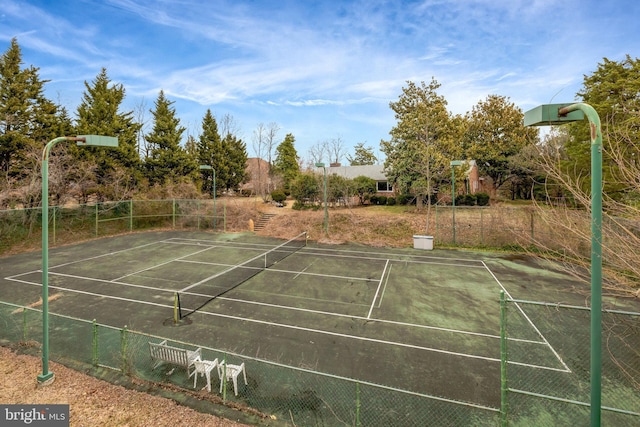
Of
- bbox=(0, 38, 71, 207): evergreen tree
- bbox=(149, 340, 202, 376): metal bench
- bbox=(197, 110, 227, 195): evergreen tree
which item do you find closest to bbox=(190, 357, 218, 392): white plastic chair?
bbox=(149, 340, 202, 376): metal bench

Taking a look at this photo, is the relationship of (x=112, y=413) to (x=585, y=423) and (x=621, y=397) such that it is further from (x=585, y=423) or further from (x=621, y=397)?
(x=621, y=397)

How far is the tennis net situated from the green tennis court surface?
0.45 feet

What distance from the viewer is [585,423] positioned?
5.87 metres

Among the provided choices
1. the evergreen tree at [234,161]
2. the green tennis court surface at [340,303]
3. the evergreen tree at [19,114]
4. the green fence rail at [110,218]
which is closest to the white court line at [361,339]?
the green tennis court surface at [340,303]

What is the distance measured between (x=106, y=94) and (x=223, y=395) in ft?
109

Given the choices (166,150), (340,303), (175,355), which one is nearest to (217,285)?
(340,303)

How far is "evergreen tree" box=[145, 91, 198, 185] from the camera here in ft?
110

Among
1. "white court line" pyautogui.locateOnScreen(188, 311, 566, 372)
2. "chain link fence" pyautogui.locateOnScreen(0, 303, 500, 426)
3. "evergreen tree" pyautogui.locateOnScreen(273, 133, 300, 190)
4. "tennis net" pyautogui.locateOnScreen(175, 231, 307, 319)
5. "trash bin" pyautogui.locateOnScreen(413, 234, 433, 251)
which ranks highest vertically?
"evergreen tree" pyautogui.locateOnScreen(273, 133, 300, 190)

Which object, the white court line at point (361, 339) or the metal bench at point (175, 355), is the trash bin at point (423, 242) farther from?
the metal bench at point (175, 355)

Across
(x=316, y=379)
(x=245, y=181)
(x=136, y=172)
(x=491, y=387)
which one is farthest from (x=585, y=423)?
(x=245, y=181)

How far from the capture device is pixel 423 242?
21.7 m

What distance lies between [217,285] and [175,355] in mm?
6727

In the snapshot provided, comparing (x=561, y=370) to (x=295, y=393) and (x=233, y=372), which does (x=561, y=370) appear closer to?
(x=295, y=393)

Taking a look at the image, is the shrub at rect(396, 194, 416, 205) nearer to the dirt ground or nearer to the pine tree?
the dirt ground
